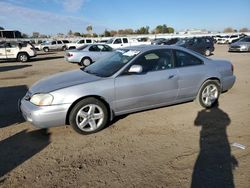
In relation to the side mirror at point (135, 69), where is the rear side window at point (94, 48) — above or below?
above

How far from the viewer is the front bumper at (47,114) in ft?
14.4

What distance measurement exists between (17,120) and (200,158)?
3894 millimetres

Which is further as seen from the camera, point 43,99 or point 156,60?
point 156,60

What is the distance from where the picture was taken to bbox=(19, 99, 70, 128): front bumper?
4.40 metres

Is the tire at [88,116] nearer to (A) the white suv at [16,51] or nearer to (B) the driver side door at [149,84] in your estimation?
(B) the driver side door at [149,84]

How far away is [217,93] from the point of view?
6266 millimetres

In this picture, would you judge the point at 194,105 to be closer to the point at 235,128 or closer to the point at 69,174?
the point at 235,128

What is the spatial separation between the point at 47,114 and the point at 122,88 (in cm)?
145

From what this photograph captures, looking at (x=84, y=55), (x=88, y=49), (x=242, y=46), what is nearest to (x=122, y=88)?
(x=84, y=55)

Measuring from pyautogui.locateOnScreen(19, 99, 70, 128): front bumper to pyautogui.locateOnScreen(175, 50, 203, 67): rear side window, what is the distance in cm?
267

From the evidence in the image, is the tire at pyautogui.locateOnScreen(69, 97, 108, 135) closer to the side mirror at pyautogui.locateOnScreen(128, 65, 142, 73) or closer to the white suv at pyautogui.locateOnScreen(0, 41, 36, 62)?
the side mirror at pyautogui.locateOnScreen(128, 65, 142, 73)

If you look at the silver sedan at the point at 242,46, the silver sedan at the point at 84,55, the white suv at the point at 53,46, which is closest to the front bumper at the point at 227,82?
the silver sedan at the point at 84,55

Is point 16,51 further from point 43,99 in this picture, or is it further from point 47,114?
point 47,114

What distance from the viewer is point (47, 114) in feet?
14.5
